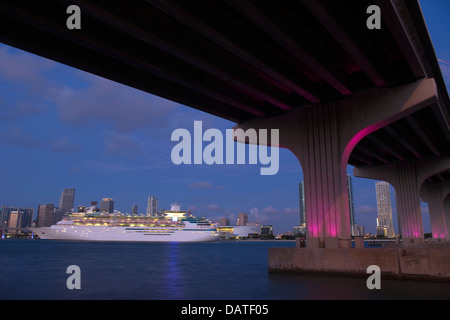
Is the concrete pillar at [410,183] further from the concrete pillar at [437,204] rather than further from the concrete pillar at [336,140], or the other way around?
the concrete pillar at [336,140]

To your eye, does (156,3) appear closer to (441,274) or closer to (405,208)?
(441,274)

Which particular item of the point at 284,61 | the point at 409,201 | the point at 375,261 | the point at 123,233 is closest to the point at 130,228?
the point at 123,233

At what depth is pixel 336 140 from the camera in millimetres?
20641

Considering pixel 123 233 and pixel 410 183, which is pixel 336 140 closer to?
pixel 410 183

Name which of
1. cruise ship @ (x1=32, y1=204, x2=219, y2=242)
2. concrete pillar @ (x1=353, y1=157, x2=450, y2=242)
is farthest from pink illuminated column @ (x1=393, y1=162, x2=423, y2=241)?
cruise ship @ (x1=32, y1=204, x2=219, y2=242)

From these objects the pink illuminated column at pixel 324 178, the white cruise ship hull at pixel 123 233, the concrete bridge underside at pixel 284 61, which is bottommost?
the white cruise ship hull at pixel 123 233

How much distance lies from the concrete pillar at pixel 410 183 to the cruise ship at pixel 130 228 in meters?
89.9

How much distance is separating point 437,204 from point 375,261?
4654 cm

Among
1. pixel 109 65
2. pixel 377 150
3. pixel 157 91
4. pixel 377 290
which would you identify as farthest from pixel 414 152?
pixel 109 65

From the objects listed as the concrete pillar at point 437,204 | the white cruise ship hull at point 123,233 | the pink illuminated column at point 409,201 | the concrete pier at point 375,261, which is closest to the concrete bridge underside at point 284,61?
the concrete pier at point 375,261

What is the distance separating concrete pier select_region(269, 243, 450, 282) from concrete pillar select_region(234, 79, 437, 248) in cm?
111

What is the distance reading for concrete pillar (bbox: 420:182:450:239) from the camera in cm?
5291

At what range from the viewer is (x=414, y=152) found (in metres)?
35.8

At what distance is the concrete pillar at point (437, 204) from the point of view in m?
52.9
